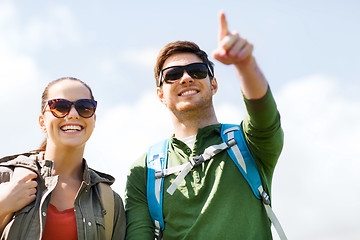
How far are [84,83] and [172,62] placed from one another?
1497mm

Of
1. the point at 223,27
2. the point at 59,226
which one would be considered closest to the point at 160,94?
the point at 59,226

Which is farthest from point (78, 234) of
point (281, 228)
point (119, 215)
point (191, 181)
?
point (281, 228)

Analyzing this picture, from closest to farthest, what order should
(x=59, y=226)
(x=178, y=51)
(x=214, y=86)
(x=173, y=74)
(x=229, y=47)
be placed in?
(x=229, y=47)
(x=59, y=226)
(x=173, y=74)
(x=178, y=51)
(x=214, y=86)

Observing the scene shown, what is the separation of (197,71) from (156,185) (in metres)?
1.95

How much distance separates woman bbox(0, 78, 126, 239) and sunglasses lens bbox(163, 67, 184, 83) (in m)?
1.29

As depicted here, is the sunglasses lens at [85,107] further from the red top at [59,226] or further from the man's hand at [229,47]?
the man's hand at [229,47]

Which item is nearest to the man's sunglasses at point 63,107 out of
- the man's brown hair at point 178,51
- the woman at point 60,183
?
the woman at point 60,183

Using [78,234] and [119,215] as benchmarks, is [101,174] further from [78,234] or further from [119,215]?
[78,234]

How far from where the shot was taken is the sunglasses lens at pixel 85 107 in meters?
5.87

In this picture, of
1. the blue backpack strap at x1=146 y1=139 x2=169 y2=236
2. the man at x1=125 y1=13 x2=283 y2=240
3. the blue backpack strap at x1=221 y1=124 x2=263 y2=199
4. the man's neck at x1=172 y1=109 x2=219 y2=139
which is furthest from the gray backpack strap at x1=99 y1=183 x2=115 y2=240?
the blue backpack strap at x1=221 y1=124 x2=263 y2=199

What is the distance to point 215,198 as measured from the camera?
18.5ft

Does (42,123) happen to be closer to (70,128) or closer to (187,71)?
(70,128)

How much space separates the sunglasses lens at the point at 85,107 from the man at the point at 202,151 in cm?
122

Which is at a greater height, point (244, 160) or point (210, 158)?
point (210, 158)
